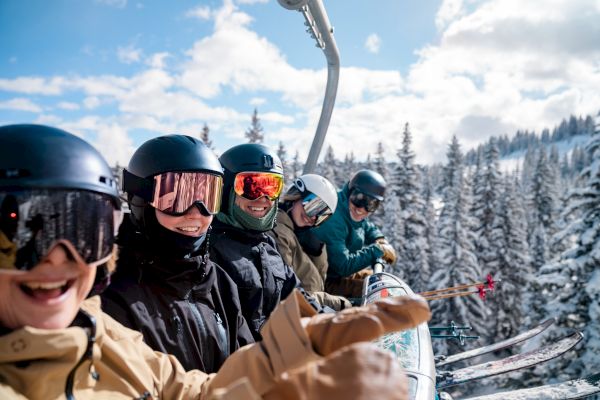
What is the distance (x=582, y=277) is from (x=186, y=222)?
689 inches

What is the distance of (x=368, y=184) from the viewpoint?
25.0 ft

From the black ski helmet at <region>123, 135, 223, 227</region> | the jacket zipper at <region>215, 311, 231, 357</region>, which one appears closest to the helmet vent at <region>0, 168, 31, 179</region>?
the black ski helmet at <region>123, 135, 223, 227</region>

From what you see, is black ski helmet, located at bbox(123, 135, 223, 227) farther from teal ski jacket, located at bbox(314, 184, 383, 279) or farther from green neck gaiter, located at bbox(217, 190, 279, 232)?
teal ski jacket, located at bbox(314, 184, 383, 279)

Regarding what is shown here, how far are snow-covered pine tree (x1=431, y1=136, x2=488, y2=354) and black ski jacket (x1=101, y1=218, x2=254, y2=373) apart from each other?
24784 mm

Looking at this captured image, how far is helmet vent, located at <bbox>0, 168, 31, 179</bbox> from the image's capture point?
1444 mm

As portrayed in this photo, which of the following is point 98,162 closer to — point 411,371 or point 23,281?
point 23,281

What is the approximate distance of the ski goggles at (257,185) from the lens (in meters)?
4.15

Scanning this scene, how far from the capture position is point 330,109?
6410 millimetres

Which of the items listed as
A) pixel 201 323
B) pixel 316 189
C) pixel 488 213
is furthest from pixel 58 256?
pixel 488 213

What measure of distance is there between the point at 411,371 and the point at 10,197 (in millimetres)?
2928

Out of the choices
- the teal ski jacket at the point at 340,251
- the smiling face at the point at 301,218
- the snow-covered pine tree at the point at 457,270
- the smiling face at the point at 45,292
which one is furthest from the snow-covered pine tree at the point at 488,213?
the smiling face at the point at 45,292

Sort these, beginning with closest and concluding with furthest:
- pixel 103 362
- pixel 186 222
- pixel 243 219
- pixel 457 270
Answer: pixel 103 362 → pixel 186 222 → pixel 243 219 → pixel 457 270

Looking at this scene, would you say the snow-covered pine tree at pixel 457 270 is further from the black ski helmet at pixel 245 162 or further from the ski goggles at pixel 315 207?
the black ski helmet at pixel 245 162

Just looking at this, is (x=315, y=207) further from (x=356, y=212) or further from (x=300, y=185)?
(x=356, y=212)
